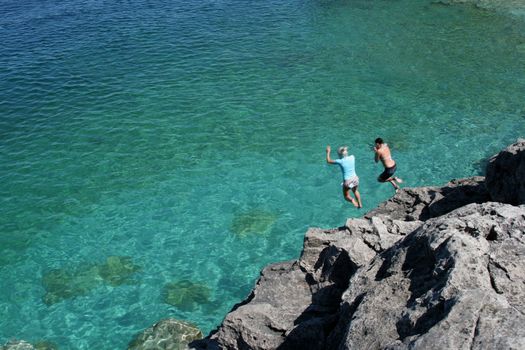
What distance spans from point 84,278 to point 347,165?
11846 millimetres

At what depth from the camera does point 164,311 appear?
20.1 meters

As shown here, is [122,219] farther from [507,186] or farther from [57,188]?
[507,186]

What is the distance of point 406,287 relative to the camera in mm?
9789

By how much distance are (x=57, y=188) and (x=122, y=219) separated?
476 centimetres

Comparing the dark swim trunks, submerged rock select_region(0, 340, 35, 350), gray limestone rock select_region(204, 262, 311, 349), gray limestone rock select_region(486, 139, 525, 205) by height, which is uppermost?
gray limestone rock select_region(486, 139, 525, 205)

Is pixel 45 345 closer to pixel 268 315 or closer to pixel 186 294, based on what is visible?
pixel 186 294

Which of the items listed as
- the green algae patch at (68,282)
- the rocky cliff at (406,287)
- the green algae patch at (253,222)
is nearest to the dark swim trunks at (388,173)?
the rocky cliff at (406,287)

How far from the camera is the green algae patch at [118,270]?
21375 mm

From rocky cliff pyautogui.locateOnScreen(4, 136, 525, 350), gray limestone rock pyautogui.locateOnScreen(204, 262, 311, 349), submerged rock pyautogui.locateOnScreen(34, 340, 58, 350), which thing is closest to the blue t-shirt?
rocky cliff pyautogui.locateOnScreen(4, 136, 525, 350)

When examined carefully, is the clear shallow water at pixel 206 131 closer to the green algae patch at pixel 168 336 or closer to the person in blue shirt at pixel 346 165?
the green algae patch at pixel 168 336

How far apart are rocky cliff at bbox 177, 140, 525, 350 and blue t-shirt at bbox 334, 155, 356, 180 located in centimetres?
415

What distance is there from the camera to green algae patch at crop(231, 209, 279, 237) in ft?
76.4

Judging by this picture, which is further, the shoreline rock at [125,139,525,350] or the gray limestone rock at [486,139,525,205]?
the gray limestone rock at [486,139,525,205]

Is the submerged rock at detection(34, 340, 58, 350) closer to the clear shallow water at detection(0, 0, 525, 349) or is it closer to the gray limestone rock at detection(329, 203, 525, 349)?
the clear shallow water at detection(0, 0, 525, 349)
